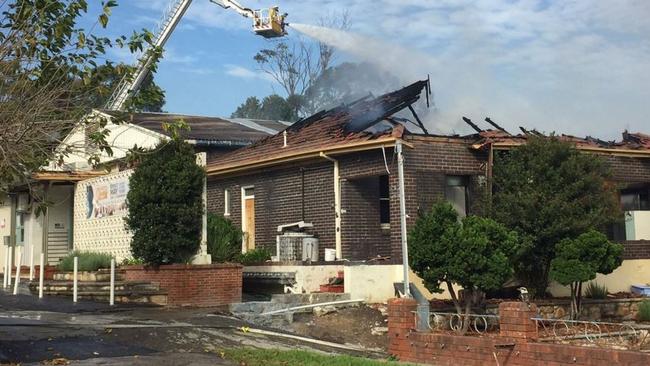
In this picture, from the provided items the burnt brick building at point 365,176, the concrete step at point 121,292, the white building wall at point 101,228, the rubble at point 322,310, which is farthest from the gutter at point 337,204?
the white building wall at point 101,228

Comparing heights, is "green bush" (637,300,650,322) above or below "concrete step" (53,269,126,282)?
below

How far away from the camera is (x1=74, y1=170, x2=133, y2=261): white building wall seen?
1850 centimetres

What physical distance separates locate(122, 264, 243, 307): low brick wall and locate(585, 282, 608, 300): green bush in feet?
26.5

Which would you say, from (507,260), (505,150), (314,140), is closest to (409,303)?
(507,260)

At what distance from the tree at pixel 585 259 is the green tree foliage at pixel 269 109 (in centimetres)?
3492

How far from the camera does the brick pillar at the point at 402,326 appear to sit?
11.8m

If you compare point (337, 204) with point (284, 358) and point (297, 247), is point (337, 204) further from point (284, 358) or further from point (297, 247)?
point (284, 358)

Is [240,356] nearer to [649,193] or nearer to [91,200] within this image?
[91,200]

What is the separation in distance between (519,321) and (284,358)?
10.7 ft

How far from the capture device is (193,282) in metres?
15.9

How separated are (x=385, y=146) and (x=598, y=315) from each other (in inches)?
230

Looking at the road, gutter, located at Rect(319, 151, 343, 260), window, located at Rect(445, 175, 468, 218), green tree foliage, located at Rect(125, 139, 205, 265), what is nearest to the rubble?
the road

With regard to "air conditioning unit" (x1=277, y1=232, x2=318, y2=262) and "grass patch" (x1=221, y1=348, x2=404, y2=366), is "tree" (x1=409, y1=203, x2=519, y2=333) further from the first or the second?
"air conditioning unit" (x1=277, y1=232, x2=318, y2=262)

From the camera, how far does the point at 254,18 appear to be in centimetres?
3272
